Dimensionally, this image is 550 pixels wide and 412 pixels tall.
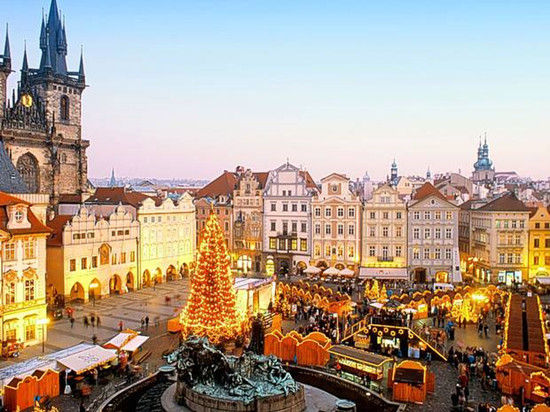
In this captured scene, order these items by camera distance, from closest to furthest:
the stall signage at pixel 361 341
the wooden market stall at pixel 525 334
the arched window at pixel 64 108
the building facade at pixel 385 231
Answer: the wooden market stall at pixel 525 334 → the stall signage at pixel 361 341 → the building facade at pixel 385 231 → the arched window at pixel 64 108

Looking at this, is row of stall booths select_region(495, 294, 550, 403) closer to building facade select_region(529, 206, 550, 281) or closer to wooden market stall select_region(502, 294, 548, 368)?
wooden market stall select_region(502, 294, 548, 368)

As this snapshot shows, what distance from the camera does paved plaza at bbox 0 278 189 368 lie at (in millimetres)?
30922

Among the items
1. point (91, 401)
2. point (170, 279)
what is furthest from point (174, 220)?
point (91, 401)

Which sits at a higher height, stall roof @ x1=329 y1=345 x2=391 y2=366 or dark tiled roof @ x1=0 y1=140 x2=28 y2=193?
dark tiled roof @ x1=0 y1=140 x2=28 y2=193

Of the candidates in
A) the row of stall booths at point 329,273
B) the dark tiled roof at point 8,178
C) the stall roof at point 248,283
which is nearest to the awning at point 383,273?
the row of stall booths at point 329,273

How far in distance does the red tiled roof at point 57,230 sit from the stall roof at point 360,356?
26.2 metres

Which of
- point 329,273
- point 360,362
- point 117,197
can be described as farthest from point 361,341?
point 117,197

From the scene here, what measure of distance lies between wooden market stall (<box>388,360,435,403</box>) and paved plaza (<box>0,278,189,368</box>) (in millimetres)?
13974

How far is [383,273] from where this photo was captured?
51.3 metres

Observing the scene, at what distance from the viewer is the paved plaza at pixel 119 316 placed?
30.9 m

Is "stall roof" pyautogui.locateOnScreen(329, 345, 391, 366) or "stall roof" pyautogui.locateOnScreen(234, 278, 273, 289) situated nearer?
"stall roof" pyautogui.locateOnScreen(329, 345, 391, 366)

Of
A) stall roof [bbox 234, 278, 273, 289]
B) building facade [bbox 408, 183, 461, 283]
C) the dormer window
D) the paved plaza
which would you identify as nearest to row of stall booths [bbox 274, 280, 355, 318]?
stall roof [bbox 234, 278, 273, 289]

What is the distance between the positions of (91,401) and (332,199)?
123 ft

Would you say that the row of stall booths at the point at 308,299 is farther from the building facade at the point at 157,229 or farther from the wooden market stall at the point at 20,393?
the wooden market stall at the point at 20,393
